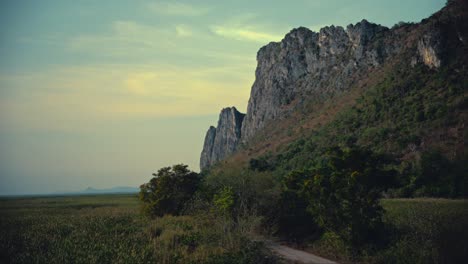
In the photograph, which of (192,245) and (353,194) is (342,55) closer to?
(353,194)

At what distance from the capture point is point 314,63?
156875 millimetres

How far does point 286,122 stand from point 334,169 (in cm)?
12296

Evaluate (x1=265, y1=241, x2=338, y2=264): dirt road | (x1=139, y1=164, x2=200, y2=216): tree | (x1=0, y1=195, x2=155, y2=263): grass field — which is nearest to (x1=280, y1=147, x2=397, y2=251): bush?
(x1=265, y1=241, x2=338, y2=264): dirt road

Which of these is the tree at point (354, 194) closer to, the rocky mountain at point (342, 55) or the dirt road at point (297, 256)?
the dirt road at point (297, 256)

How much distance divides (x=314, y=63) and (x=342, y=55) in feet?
58.3

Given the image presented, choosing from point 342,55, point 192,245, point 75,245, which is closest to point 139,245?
point 192,245

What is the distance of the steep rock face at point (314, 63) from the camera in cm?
12669

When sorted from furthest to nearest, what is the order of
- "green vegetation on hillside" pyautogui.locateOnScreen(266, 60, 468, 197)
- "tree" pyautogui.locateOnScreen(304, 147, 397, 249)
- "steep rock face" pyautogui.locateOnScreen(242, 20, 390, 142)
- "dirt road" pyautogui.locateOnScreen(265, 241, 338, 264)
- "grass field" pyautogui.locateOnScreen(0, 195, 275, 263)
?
"steep rock face" pyautogui.locateOnScreen(242, 20, 390, 142)
"green vegetation on hillside" pyautogui.locateOnScreen(266, 60, 468, 197)
"tree" pyautogui.locateOnScreen(304, 147, 397, 249)
"dirt road" pyautogui.locateOnScreen(265, 241, 338, 264)
"grass field" pyautogui.locateOnScreen(0, 195, 275, 263)

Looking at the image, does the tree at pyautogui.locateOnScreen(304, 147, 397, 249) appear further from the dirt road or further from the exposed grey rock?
the exposed grey rock

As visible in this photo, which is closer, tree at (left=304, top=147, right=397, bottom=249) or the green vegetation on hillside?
tree at (left=304, top=147, right=397, bottom=249)

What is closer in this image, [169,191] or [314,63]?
[169,191]

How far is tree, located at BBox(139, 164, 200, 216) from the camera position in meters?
41.3

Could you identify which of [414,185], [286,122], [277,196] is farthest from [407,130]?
[286,122]

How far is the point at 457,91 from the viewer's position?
224ft
